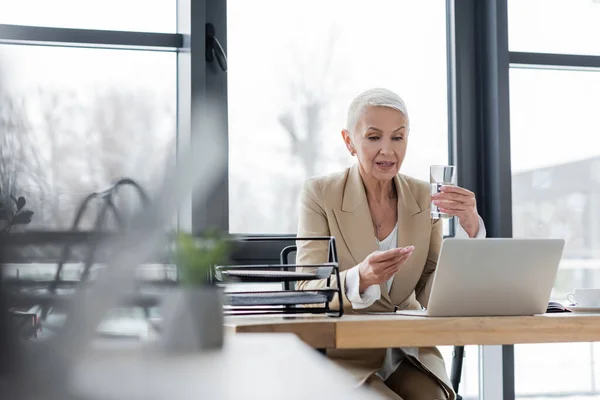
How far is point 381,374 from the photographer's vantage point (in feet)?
7.05

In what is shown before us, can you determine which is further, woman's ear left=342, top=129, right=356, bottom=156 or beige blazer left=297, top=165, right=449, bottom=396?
woman's ear left=342, top=129, right=356, bottom=156

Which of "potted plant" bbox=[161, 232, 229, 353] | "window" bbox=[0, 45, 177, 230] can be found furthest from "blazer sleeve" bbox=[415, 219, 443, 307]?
"window" bbox=[0, 45, 177, 230]

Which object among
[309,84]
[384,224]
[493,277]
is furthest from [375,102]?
[493,277]

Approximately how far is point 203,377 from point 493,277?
1509mm

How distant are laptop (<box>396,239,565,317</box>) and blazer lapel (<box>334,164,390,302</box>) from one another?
56 centimetres

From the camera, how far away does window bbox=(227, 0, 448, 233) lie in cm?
297

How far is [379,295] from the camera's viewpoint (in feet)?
6.28

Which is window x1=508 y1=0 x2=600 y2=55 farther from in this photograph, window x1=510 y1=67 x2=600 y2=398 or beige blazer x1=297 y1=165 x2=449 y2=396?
beige blazer x1=297 y1=165 x2=449 y2=396

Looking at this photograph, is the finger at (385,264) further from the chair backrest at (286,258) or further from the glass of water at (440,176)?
the chair backrest at (286,258)

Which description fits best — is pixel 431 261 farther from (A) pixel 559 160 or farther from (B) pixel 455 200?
(A) pixel 559 160

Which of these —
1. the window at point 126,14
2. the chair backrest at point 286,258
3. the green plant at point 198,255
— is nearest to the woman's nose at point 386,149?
the chair backrest at point 286,258

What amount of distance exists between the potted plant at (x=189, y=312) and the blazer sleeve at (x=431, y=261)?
2.02 metres

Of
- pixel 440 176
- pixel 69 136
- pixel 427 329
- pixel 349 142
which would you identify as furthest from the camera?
pixel 349 142

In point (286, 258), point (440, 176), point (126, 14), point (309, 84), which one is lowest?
point (286, 258)
